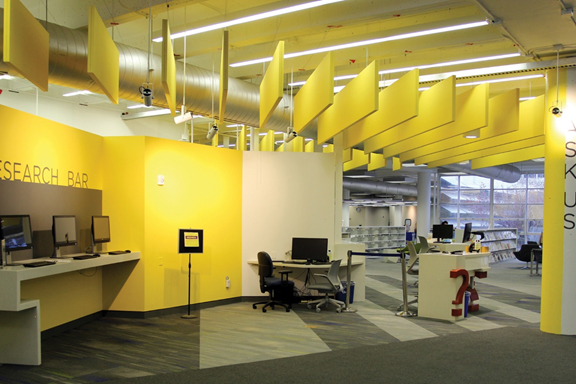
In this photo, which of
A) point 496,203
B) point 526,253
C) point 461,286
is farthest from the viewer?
point 496,203

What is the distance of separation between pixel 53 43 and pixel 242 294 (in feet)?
17.9

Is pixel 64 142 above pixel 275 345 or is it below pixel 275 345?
above

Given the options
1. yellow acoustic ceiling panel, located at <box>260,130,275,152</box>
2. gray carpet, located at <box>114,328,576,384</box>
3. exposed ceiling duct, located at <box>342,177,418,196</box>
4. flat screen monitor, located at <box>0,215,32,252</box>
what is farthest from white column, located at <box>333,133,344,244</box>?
exposed ceiling duct, located at <box>342,177,418,196</box>

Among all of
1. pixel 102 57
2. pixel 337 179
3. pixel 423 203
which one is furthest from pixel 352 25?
pixel 423 203

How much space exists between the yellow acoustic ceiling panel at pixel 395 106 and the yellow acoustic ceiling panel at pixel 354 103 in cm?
63

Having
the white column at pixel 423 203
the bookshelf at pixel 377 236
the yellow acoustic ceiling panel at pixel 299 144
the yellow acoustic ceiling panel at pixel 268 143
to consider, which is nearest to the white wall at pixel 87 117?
the yellow acoustic ceiling panel at pixel 268 143

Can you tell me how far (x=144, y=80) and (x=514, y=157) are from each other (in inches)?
327

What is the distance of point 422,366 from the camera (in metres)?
5.13

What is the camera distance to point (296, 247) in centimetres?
884

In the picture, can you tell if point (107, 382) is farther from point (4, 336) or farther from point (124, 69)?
point (124, 69)

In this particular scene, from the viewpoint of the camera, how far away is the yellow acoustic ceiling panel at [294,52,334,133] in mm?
6012

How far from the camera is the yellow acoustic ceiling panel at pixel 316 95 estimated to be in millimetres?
6012

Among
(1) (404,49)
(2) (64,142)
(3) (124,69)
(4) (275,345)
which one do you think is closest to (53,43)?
(3) (124,69)

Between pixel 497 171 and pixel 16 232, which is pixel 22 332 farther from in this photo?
pixel 497 171
